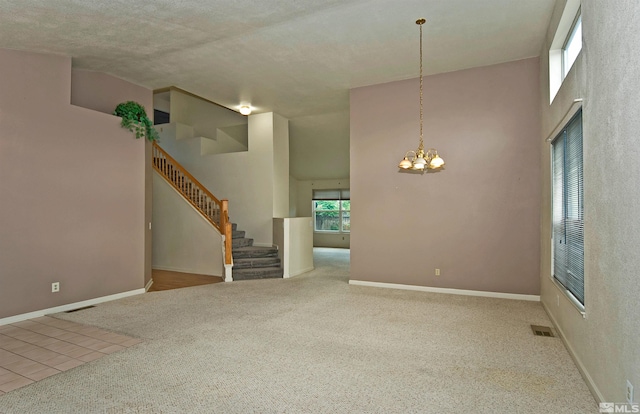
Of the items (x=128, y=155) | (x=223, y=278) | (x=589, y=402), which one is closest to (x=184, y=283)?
(x=223, y=278)

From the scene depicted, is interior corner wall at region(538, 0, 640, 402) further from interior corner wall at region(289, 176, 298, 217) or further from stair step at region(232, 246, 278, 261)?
interior corner wall at region(289, 176, 298, 217)

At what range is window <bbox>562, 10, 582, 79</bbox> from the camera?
3.63 metres

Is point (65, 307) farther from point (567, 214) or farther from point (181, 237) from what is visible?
point (567, 214)

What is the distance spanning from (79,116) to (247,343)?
420cm

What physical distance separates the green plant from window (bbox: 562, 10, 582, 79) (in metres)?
6.15

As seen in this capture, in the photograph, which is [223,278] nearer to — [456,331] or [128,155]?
[128,155]

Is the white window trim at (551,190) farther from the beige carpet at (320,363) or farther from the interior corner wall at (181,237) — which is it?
the interior corner wall at (181,237)

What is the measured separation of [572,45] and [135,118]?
20.6 feet

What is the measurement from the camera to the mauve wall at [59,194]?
437 centimetres

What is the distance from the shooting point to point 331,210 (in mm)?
13367

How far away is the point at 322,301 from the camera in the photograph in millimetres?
5379

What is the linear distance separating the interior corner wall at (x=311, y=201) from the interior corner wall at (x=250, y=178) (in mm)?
4867

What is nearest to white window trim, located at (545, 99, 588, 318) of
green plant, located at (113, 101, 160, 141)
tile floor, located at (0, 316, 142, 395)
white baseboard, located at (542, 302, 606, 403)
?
white baseboard, located at (542, 302, 606, 403)

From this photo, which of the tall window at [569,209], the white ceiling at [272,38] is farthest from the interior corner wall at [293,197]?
the tall window at [569,209]
